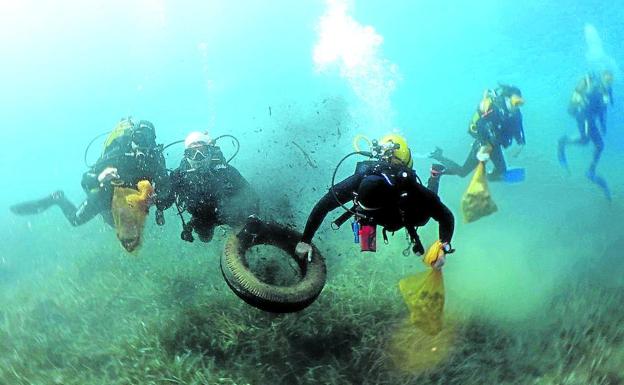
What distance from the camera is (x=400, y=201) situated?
4.20 m

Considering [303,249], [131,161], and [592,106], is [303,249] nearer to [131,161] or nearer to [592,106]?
[131,161]

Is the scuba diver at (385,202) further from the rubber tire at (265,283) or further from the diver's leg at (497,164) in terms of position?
the diver's leg at (497,164)

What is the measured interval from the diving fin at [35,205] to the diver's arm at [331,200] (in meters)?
6.60

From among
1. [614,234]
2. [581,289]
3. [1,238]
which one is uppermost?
[1,238]

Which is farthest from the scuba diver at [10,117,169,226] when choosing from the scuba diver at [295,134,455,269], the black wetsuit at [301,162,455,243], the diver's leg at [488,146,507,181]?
the diver's leg at [488,146,507,181]

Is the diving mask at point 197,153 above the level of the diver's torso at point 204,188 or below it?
above

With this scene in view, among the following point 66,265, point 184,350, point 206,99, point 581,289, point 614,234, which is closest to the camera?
point 184,350

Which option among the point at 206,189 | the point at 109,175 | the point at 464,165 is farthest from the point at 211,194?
the point at 464,165

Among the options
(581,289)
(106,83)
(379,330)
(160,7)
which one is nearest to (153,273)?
(379,330)

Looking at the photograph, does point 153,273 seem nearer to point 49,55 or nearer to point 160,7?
point 160,7

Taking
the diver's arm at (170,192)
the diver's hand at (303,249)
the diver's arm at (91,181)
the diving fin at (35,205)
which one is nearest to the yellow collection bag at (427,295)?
the diver's hand at (303,249)

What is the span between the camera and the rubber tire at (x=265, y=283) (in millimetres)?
4617

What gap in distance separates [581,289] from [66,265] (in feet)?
38.0

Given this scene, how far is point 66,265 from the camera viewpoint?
1081 centimetres
